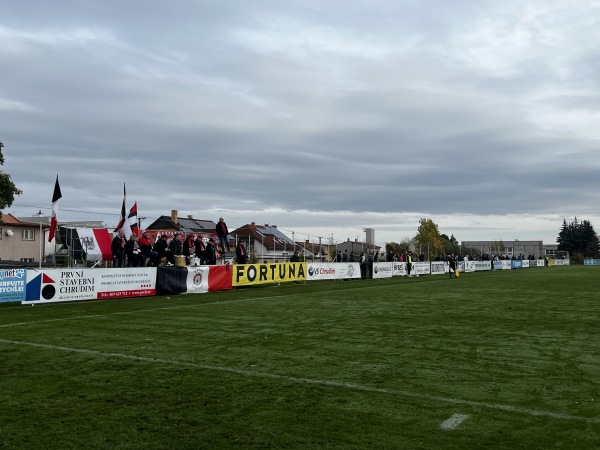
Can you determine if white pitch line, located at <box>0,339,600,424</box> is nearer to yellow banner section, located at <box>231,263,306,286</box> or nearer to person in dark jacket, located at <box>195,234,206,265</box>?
person in dark jacket, located at <box>195,234,206,265</box>

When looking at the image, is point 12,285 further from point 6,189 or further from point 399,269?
point 399,269

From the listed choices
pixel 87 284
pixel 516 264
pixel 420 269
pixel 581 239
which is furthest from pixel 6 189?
pixel 581 239

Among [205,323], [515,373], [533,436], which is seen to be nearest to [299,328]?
[205,323]

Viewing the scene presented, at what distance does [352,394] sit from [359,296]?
15.8 m

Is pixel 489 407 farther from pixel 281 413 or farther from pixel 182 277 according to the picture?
pixel 182 277

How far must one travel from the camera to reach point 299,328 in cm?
1281

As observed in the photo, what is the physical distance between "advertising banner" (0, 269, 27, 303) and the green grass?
4.46 m

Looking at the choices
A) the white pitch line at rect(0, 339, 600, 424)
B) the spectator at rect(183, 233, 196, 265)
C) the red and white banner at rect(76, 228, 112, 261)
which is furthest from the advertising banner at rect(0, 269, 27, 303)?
the white pitch line at rect(0, 339, 600, 424)

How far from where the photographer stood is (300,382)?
24.4 feet

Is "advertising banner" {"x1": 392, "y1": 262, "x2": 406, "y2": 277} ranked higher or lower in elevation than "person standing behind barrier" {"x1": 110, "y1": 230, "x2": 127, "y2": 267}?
lower

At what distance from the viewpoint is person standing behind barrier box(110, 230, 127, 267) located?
23516 millimetres

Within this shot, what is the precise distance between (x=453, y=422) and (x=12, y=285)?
16580 millimetres

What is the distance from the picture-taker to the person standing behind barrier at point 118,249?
2352cm

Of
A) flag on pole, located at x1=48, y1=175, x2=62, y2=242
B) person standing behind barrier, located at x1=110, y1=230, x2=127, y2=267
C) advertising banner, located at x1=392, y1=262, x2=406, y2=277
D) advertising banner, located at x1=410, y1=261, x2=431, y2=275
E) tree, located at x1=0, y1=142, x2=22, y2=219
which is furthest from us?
advertising banner, located at x1=410, y1=261, x2=431, y2=275
